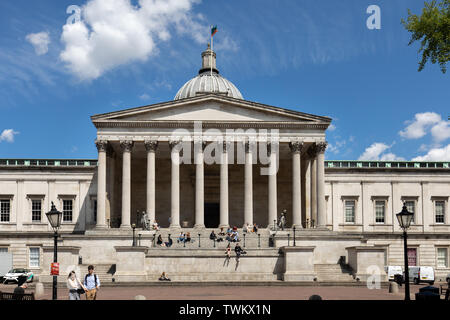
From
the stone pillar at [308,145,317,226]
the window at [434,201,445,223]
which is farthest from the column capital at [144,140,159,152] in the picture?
the window at [434,201,445,223]

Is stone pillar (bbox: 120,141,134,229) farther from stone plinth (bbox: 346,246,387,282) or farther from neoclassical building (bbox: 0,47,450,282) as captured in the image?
stone plinth (bbox: 346,246,387,282)

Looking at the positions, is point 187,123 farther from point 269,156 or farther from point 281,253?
point 281,253

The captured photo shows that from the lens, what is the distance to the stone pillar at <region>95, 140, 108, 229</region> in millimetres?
54344

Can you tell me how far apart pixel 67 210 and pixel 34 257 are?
20.4ft

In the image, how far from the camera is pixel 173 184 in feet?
180

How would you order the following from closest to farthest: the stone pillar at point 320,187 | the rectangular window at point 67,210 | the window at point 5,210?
the stone pillar at point 320,187 → the window at point 5,210 → the rectangular window at point 67,210

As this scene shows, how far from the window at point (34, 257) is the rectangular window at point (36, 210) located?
11.6 ft

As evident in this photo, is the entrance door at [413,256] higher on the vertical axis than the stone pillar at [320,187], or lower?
lower

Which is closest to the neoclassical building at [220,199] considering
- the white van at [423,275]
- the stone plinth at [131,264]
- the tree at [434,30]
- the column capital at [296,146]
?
the stone plinth at [131,264]

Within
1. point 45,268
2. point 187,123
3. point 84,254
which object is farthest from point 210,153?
point 45,268

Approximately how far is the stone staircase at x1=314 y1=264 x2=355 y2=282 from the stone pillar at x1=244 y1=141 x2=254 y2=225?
9333mm

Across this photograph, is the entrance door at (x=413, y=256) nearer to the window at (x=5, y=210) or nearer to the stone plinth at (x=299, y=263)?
the stone plinth at (x=299, y=263)

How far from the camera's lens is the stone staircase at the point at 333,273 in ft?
140

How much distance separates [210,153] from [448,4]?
31.8m
